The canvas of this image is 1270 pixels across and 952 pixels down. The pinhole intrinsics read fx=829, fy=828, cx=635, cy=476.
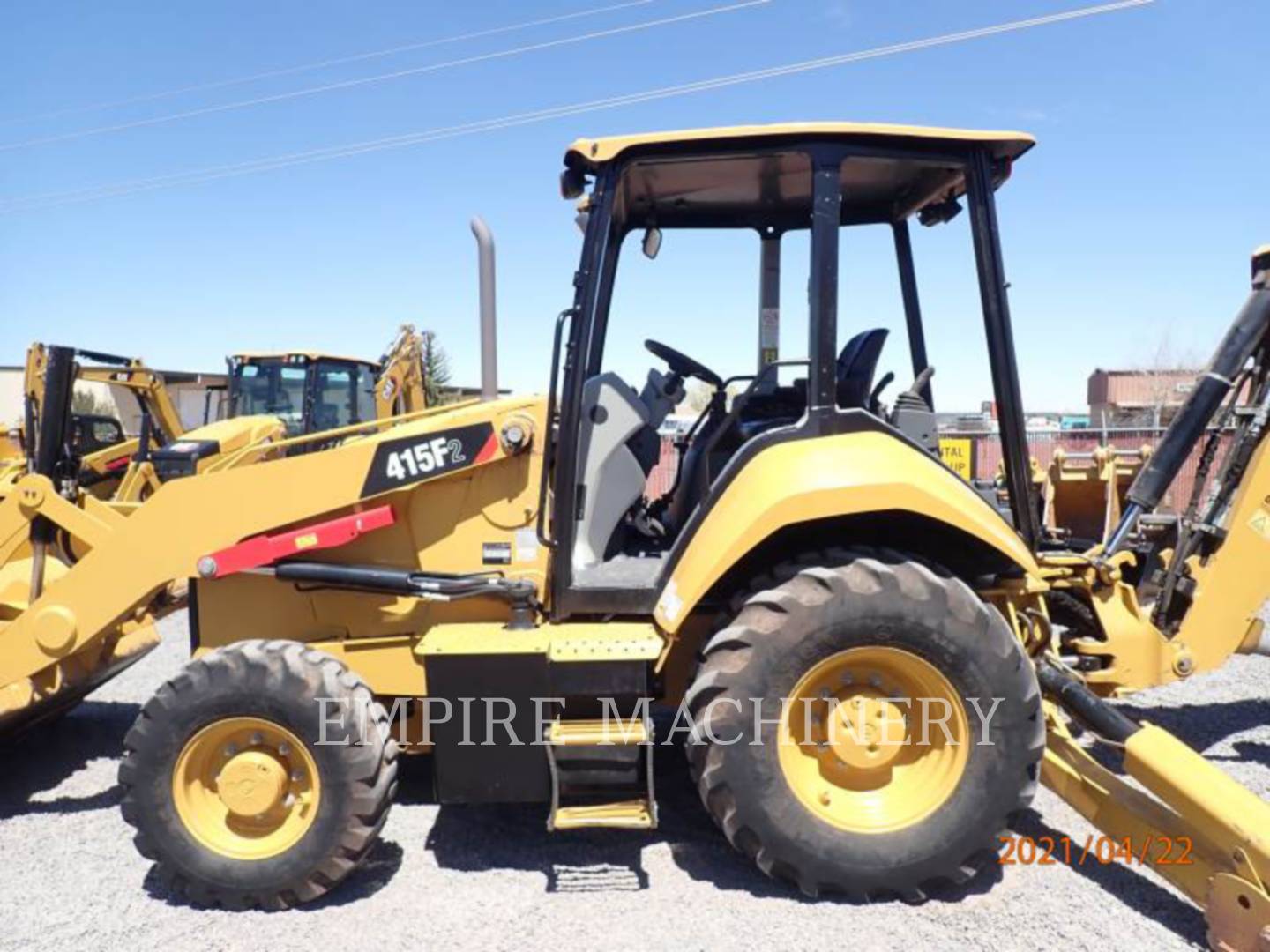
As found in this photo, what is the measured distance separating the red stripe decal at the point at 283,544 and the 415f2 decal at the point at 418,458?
14cm

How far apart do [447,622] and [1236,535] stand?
145 inches

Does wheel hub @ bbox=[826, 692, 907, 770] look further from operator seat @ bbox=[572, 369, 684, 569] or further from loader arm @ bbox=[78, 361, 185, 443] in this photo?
loader arm @ bbox=[78, 361, 185, 443]

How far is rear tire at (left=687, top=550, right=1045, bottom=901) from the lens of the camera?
3012 mm

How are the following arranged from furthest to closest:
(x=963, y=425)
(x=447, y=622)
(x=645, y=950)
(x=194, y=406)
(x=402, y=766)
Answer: (x=194, y=406), (x=963, y=425), (x=402, y=766), (x=447, y=622), (x=645, y=950)

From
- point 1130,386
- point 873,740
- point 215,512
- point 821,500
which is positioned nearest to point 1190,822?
point 873,740

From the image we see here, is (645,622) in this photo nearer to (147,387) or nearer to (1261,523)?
(1261,523)

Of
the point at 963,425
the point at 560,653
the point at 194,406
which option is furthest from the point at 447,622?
the point at 194,406

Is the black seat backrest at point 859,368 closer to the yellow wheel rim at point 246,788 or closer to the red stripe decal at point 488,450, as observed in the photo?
the red stripe decal at point 488,450

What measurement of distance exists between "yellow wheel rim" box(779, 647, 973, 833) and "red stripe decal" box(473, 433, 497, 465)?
1533mm

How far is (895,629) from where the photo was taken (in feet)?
9.94

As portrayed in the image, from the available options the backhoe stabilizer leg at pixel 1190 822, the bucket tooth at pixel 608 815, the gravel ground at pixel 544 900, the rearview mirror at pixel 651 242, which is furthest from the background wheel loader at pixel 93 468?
the backhoe stabilizer leg at pixel 1190 822

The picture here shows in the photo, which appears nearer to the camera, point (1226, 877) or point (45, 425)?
point (1226, 877)

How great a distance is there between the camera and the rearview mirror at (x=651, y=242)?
395 centimetres

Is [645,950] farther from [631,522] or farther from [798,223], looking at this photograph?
[798,223]
